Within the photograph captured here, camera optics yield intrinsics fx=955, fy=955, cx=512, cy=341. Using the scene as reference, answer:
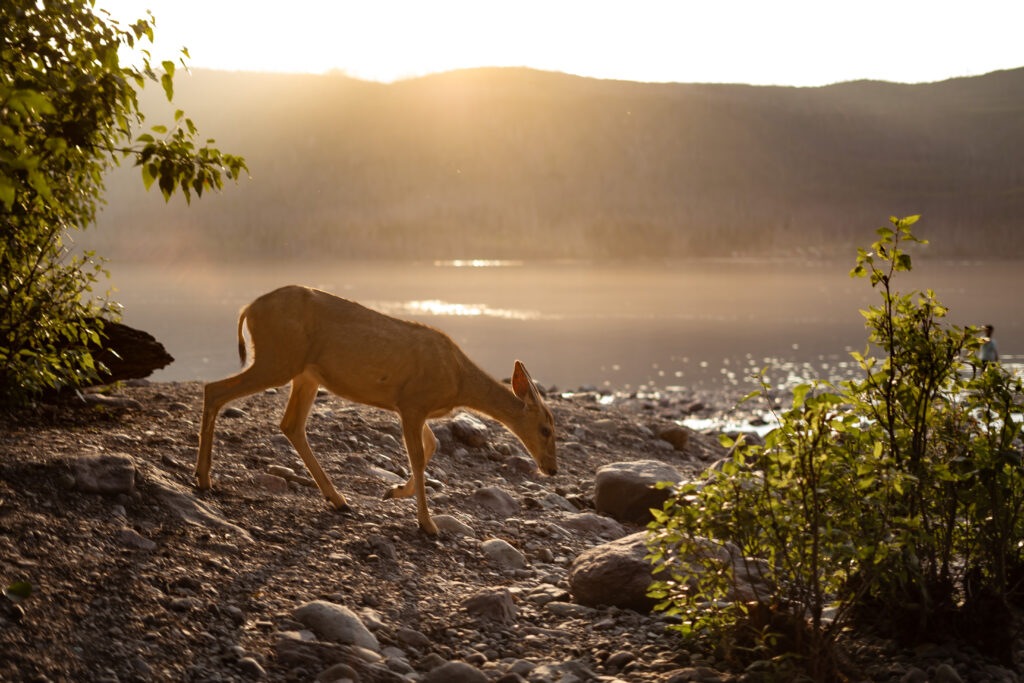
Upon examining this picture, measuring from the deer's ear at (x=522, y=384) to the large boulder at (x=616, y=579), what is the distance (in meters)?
2.02

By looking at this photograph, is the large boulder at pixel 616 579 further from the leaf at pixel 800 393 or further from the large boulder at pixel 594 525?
the leaf at pixel 800 393

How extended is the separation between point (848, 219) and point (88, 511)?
20342 cm

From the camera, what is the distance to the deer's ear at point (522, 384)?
9062mm

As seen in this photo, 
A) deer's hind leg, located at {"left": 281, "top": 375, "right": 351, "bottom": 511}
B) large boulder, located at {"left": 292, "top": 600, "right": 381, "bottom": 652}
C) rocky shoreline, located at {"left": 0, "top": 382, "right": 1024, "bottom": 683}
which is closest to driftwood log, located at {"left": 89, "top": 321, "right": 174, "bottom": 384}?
rocky shoreline, located at {"left": 0, "top": 382, "right": 1024, "bottom": 683}

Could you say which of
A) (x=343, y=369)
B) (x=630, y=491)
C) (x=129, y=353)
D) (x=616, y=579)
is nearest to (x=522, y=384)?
(x=343, y=369)

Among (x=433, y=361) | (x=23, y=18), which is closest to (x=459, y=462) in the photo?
(x=433, y=361)

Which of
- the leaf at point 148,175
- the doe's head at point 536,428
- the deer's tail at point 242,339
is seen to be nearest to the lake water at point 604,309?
the doe's head at point 536,428

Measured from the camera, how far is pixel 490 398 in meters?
9.06

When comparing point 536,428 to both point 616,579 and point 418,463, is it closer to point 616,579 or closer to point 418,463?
point 418,463

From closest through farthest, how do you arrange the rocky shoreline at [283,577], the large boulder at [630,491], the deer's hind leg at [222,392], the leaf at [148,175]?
the rocky shoreline at [283,577] < the leaf at [148,175] < the deer's hind leg at [222,392] < the large boulder at [630,491]

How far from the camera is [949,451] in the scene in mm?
6852

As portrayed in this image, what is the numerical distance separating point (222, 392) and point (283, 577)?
6.48 ft

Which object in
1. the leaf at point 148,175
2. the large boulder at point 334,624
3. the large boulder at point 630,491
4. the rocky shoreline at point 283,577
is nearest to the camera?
the rocky shoreline at point 283,577

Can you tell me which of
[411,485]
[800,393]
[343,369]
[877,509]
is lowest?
[411,485]
